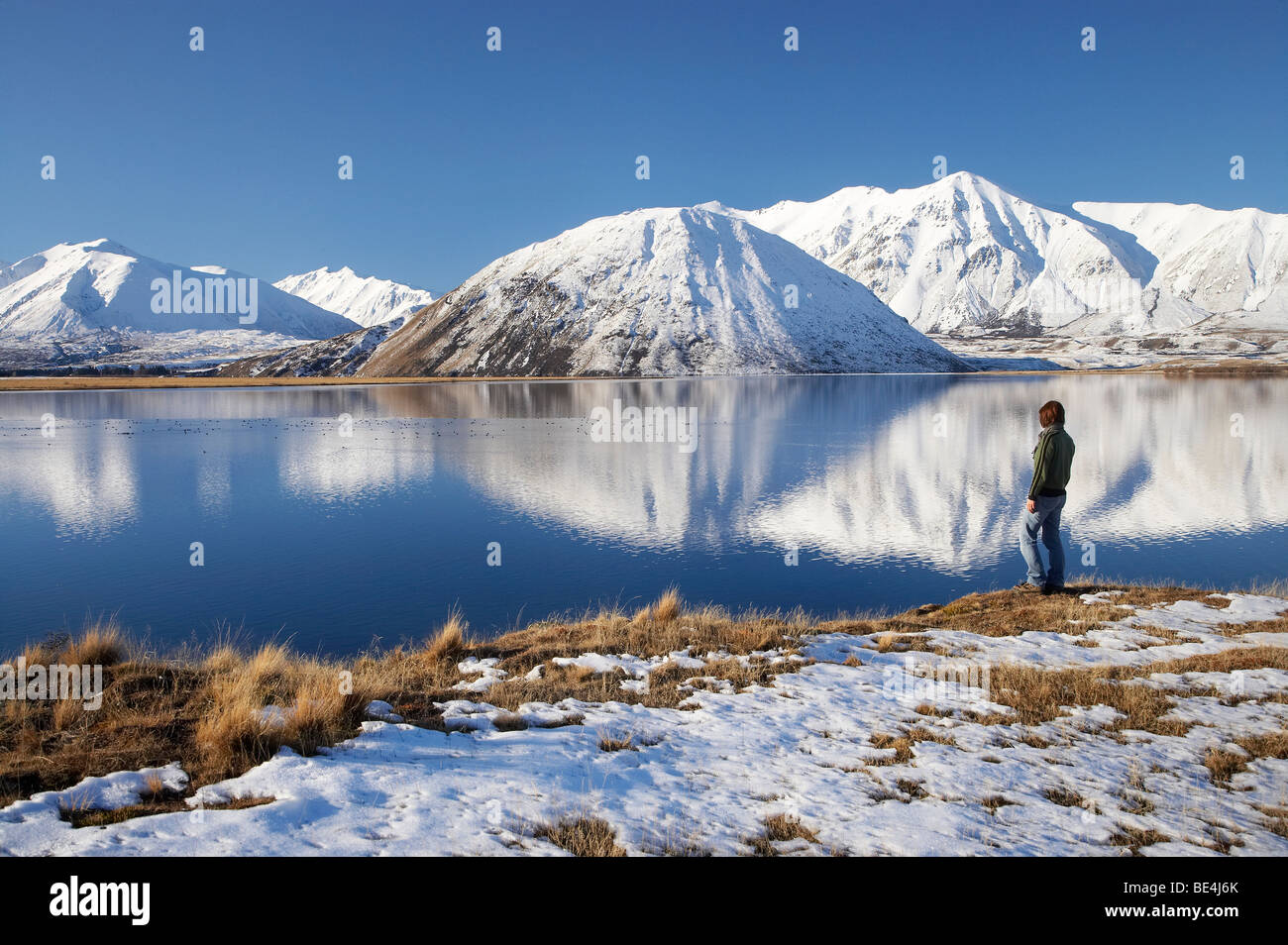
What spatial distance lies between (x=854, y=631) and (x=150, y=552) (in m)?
17.0

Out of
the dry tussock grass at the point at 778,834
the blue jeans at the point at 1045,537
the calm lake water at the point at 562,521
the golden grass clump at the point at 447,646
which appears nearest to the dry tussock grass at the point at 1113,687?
the dry tussock grass at the point at 778,834

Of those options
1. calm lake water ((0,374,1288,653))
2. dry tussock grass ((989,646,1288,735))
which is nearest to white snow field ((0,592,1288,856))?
dry tussock grass ((989,646,1288,735))

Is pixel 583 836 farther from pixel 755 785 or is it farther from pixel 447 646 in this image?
pixel 447 646

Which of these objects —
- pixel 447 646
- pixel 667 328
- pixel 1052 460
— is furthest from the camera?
pixel 667 328

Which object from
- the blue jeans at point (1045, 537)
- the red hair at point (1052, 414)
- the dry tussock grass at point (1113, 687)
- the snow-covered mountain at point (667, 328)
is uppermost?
the snow-covered mountain at point (667, 328)

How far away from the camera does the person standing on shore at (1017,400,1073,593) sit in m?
12.4

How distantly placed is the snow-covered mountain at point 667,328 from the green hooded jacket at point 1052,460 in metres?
145

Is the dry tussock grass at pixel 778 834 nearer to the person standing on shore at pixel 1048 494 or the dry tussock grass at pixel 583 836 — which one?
the dry tussock grass at pixel 583 836

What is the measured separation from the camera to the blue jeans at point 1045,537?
42.0 ft

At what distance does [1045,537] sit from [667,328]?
16014 cm

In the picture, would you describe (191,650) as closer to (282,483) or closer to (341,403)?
(282,483)

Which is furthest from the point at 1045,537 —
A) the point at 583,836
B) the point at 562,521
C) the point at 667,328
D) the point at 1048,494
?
the point at 667,328

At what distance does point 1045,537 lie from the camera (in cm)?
1327

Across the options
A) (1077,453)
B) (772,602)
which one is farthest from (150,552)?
(1077,453)
